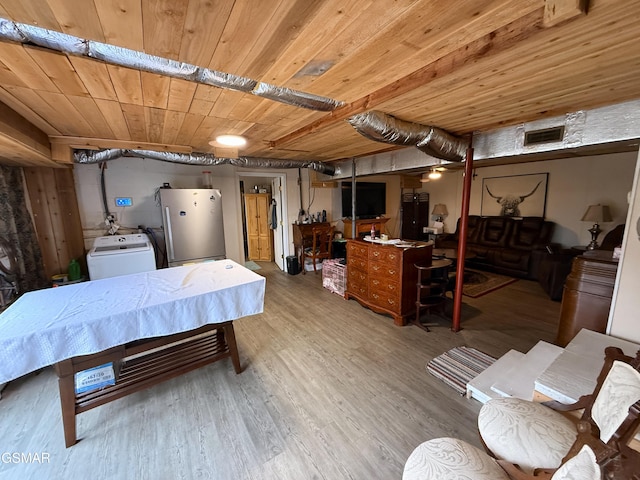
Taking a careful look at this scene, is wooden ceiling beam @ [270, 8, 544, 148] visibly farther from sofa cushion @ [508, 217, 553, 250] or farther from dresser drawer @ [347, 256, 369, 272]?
sofa cushion @ [508, 217, 553, 250]

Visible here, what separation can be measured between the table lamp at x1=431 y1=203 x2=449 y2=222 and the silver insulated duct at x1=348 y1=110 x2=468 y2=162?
168 inches

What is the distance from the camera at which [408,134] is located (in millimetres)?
2297

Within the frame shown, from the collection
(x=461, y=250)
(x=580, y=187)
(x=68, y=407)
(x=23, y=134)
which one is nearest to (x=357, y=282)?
(x=461, y=250)

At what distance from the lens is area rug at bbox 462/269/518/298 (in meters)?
4.19

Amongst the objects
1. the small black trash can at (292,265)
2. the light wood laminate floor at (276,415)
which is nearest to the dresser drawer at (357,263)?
the light wood laminate floor at (276,415)

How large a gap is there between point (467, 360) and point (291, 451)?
178 cm

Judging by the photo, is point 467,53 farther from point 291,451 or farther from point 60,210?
point 60,210

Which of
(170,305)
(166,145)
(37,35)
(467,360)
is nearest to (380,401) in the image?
(467,360)

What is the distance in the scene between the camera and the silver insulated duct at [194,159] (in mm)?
3117

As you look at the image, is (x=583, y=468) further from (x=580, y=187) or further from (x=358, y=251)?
(x=580, y=187)

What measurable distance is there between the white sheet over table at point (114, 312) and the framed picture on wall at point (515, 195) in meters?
5.75

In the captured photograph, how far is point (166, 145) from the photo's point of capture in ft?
10.9

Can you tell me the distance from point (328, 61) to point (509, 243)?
5.44 m

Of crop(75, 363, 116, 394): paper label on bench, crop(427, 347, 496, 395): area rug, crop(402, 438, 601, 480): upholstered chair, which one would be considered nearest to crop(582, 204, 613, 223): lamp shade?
crop(427, 347, 496, 395): area rug
